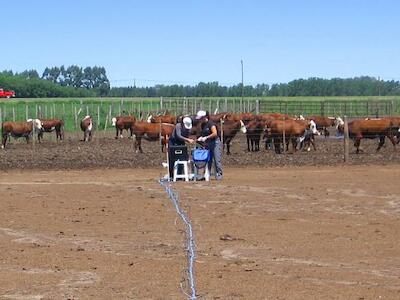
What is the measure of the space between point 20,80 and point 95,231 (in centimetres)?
10813

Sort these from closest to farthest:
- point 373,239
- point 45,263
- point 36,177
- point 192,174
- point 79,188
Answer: point 45,263
point 373,239
point 79,188
point 192,174
point 36,177

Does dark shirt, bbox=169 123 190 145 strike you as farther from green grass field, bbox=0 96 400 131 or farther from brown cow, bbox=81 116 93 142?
green grass field, bbox=0 96 400 131

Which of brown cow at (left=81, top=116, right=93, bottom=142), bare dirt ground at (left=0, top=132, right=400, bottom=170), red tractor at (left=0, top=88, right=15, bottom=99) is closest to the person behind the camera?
bare dirt ground at (left=0, top=132, right=400, bottom=170)

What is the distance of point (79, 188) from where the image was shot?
65.9ft

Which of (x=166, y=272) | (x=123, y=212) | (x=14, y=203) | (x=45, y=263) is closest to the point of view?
(x=166, y=272)

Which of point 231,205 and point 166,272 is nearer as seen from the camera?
point 166,272

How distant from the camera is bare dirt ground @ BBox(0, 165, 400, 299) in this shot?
373 inches

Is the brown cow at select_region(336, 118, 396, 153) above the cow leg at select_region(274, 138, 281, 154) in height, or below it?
above

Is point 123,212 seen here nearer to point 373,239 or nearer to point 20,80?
point 373,239

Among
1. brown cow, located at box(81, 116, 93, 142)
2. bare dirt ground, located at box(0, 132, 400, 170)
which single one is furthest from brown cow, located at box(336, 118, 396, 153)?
brown cow, located at box(81, 116, 93, 142)

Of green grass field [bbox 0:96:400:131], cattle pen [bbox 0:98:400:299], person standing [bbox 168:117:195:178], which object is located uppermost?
person standing [bbox 168:117:195:178]

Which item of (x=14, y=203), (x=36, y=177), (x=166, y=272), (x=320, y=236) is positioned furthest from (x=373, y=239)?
(x=36, y=177)

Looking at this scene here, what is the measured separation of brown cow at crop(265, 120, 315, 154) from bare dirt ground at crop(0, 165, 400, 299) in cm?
994

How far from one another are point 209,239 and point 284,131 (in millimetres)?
18972
